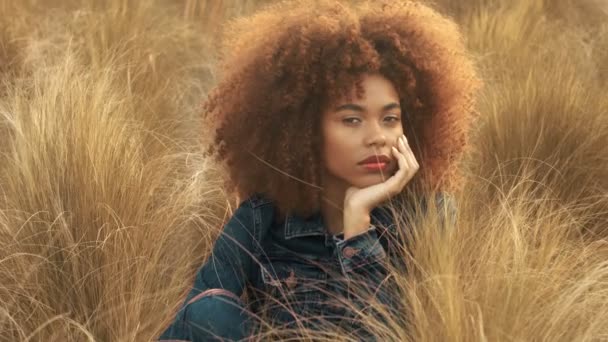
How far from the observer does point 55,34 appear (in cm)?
481

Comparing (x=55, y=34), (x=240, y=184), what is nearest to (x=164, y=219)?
(x=240, y=184)

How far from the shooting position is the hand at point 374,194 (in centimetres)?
237

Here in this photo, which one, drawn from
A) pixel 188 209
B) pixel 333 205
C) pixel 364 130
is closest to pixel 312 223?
pixel 333 205

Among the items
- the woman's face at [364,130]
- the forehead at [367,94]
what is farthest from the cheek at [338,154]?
the forehead at [367,94]

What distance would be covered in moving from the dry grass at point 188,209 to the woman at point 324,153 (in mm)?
144

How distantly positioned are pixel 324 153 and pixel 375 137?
0.19 metres

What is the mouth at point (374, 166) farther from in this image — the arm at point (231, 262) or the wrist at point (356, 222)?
the arm at point (231, 262)

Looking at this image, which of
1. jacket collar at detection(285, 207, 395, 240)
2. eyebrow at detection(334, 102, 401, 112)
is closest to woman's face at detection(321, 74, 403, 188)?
eyebrow at detection(334, 102, 401, 112)

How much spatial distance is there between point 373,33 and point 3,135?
190 cm

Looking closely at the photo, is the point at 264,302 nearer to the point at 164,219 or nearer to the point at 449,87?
the point at 164,219

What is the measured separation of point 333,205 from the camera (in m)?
2.53

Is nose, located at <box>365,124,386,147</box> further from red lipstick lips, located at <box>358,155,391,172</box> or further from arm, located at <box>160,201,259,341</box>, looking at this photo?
arm, located at <box>160,201,259,341</box>

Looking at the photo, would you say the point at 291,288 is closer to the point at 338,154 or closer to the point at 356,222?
the point at 356,222

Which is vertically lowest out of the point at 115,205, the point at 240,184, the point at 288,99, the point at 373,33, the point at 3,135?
the point at 3,135
